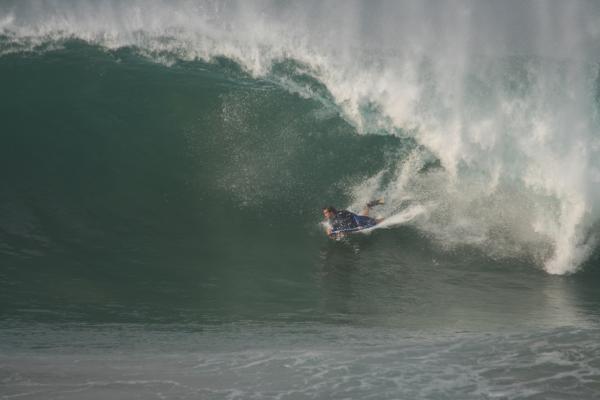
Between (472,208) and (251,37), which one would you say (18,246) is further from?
(251,37)

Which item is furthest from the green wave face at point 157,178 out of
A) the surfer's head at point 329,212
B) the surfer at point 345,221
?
the surfer's head at point 329,212

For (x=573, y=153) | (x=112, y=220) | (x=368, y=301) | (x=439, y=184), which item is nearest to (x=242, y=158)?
(x=112, y=220)

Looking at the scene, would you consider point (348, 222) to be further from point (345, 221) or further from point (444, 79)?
point (444, 79)

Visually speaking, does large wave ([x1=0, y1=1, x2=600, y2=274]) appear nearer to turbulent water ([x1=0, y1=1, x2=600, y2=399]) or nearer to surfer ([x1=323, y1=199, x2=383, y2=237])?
turbulent water ([x1=0, y1=1, x2=600, y2=399])

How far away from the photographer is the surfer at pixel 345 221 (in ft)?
46.9

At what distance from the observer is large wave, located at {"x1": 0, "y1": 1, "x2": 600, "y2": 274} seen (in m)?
15.0

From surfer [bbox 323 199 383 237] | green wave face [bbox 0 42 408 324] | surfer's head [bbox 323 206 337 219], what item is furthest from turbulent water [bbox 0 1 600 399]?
surfer's head [bbox 323 206 337 219]

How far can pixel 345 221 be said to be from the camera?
47.5 feet

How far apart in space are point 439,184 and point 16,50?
13.1m

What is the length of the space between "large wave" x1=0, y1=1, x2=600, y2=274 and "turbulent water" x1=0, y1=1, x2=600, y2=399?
0.07 metres

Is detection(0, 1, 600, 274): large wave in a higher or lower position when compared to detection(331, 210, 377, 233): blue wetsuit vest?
higher

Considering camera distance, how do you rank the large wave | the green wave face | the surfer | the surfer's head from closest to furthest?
the green wave face
the surfer's head
the surfer
the large wave

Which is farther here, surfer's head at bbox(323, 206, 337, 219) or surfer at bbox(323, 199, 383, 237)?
surfer at bbox(323, 199, 383, 237)

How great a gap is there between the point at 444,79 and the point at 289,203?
644 cm
